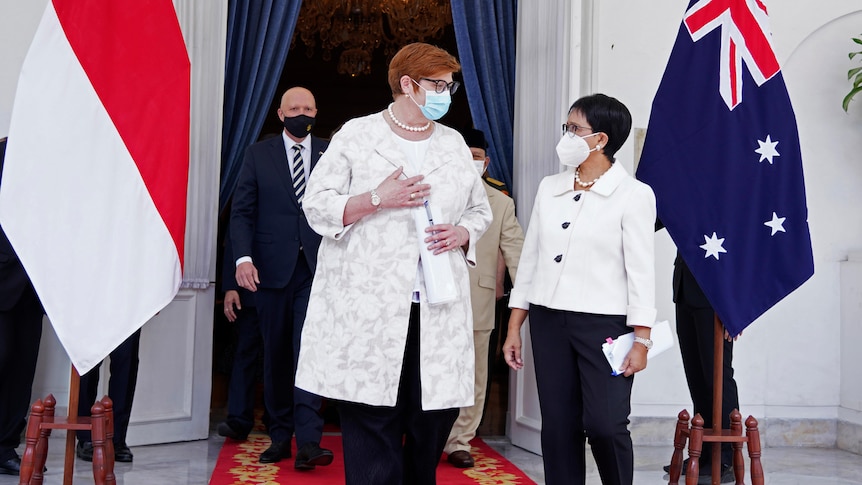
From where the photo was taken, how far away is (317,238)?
448cm

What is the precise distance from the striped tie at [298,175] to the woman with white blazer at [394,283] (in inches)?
63.7

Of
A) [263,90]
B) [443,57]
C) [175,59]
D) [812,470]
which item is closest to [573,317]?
[443,57]

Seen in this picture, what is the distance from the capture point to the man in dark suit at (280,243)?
14.6ft

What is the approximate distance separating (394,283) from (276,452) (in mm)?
1982

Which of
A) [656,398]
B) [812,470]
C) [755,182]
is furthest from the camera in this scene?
[656,398]

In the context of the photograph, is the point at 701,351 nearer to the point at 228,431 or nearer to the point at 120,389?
the point at 228,431

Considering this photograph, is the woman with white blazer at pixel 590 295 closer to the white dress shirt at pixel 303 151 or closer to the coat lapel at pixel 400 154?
the coat lapel at pixel 400 154

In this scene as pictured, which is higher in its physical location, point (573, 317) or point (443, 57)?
point (443, 57)

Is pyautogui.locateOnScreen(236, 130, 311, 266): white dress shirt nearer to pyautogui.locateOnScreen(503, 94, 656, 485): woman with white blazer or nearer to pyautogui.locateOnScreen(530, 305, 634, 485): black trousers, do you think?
pyautogui.locateOnScreen(503, 94, 656, 485): woman with white blazer

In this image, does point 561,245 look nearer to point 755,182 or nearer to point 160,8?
point 755,182

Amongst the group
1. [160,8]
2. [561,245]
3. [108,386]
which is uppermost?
[160,8]

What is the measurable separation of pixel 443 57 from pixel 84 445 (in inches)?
104

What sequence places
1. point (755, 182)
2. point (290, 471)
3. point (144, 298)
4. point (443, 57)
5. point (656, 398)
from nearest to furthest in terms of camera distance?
point (443, 57)
point (144, 298)
point (755, 182)
point (290, 471)
point (656, 398)

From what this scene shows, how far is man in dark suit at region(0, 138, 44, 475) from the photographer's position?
4.02 m
